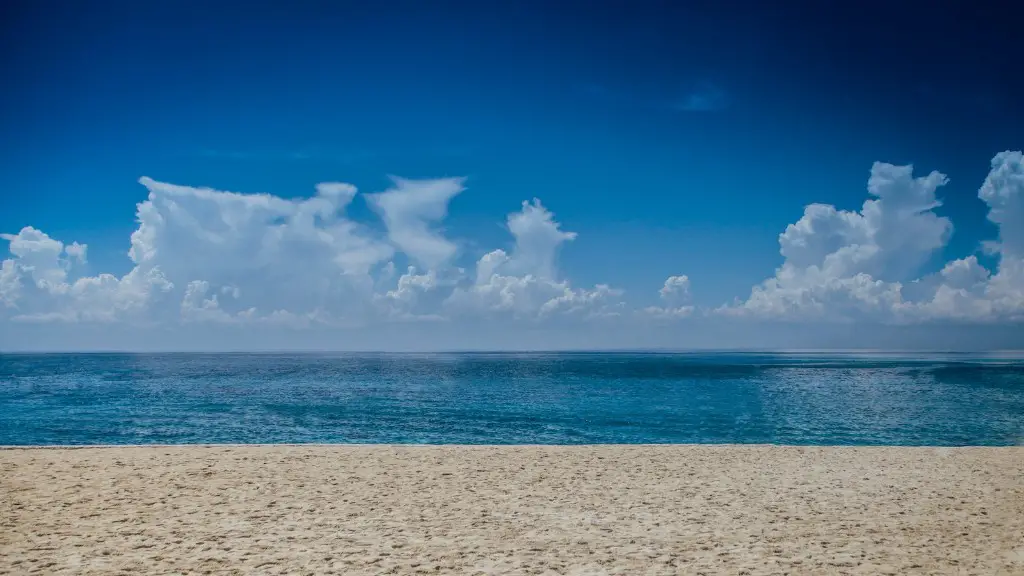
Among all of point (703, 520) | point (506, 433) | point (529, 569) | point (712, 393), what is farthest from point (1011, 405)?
point (529, 569)

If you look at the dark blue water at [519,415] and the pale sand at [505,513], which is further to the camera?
the dark blue water at [519,415]

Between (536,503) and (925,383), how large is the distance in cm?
6737

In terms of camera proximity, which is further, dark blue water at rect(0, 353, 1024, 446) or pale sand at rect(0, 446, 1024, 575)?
dark blue water at rect(0, 353, 1024, 446)

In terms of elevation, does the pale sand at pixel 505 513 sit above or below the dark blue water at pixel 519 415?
above

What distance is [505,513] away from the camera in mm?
11984

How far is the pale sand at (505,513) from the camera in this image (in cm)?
923

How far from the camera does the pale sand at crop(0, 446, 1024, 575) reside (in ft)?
30.3

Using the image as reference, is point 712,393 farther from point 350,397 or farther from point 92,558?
point 92,558

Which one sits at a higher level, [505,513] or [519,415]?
[505,513]

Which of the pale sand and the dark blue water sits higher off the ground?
the pale sand

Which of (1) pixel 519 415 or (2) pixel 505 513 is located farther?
(1) pixel 519 415

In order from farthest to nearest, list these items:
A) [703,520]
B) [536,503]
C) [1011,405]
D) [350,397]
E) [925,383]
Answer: [925,383] → [350,397] → [1011,405] → [536,503] → [703,520]

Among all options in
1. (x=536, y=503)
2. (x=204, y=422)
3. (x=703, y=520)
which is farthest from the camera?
(x=204, y=422)

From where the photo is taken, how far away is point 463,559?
368 inches
